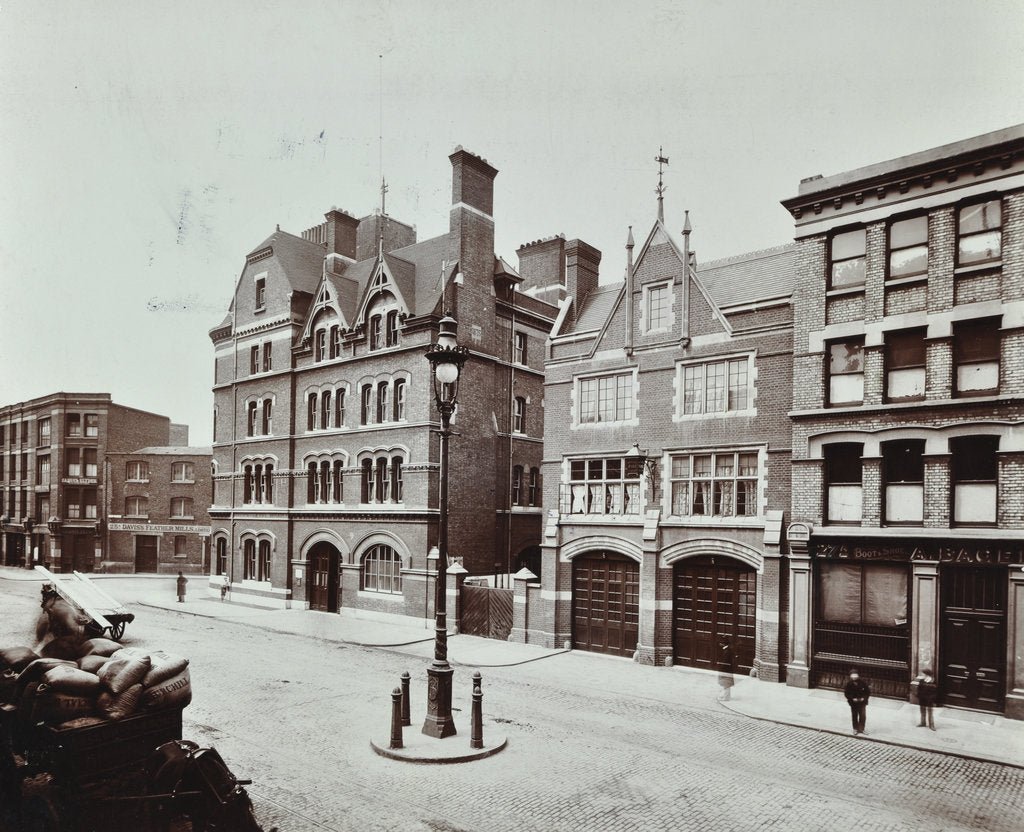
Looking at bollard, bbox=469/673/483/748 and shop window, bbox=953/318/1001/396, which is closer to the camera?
bollard, bbox=469/673/483/748

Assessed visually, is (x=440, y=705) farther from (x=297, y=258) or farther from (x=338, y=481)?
(x=297, y=258)

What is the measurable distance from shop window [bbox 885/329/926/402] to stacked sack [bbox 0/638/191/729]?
16.3 m

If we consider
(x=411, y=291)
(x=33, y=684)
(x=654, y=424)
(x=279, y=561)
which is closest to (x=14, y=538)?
(x=279, y=561)

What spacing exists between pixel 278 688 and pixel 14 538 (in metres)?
49.4

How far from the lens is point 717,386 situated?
2019 cm

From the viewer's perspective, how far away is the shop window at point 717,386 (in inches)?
777

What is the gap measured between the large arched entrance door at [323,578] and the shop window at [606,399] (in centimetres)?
1404

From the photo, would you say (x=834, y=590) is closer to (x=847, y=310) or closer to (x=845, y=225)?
(x=847, y=310)

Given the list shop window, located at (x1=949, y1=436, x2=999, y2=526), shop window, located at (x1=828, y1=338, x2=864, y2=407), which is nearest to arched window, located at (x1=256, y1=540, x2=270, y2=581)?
shop window, located at (x1=828, y1=338, x2=864, y2=407)

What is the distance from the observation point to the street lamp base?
12.4 meters

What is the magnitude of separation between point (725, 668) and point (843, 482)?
549cm

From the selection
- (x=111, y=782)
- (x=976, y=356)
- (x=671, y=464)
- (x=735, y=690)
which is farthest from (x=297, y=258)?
(x=111, y=782)

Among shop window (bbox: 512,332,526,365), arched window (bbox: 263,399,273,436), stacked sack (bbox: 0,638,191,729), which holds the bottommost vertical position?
stacked sack (bbox: 0,638,191,729)

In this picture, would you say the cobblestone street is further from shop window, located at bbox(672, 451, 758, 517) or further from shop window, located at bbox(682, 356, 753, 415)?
shop window, located at bbox(682, 356, 753, 415)
